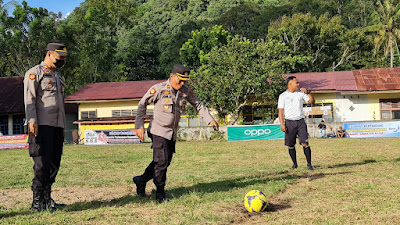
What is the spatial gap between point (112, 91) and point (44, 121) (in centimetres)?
3150

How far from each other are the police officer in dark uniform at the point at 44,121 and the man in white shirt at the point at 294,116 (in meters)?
5.16

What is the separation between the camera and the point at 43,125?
5.61 meters

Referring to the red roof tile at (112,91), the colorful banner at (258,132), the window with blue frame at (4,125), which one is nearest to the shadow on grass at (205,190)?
the colorful banner at (258,132)

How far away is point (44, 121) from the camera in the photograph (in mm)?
5617

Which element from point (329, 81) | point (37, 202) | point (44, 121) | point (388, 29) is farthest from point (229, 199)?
point (388, 29)

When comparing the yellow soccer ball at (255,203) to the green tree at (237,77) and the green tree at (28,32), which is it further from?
the green tree at (28,32)

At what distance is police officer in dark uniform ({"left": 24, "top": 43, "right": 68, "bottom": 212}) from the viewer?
5512 mm

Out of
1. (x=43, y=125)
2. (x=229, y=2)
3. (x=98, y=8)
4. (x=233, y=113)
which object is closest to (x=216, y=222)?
(x=43, y=125)

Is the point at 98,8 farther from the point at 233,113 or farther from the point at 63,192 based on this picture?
the point at 63,192

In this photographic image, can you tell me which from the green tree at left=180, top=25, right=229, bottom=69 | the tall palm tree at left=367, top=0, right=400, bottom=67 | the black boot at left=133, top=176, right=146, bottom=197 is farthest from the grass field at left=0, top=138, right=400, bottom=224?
the tall palm tree at left=367, top=0, right=400, bottom=67

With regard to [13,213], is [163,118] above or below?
above

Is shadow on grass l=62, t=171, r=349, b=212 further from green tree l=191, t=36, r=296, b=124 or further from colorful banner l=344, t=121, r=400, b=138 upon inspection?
green tree l=191, t=36, r=296, b=124

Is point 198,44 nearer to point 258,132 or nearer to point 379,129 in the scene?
point 258,132

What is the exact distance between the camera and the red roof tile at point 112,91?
34906 millimetres
